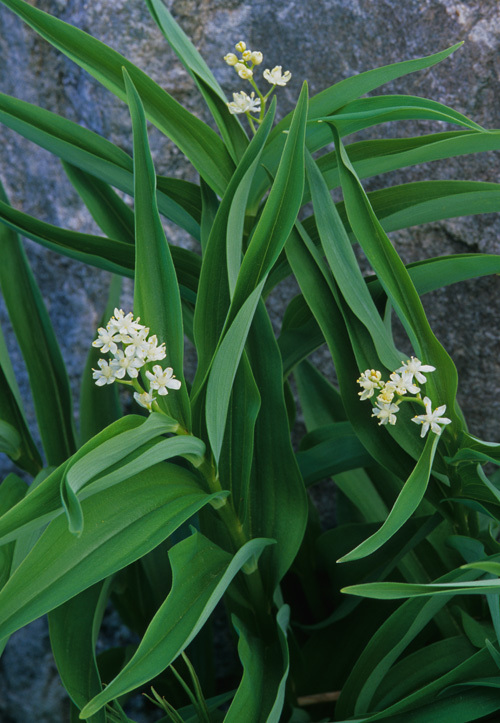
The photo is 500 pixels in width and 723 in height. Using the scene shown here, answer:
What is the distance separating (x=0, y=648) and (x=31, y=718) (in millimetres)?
686

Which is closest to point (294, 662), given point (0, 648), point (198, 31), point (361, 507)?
point (361, 507)

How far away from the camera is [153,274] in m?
0.53

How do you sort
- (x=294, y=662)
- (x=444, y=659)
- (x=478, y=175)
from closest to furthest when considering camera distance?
(x=444, y=659)
(x=294, y=662)
(x=478, y=175)

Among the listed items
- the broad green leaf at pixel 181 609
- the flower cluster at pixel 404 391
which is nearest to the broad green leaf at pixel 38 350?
the broad green leaf at pixel 181 609

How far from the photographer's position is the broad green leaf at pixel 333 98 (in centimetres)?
60

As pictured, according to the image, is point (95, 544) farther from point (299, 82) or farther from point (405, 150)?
point (299, 82)

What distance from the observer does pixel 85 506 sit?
1.52 feet

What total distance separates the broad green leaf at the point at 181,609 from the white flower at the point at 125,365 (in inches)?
5.3

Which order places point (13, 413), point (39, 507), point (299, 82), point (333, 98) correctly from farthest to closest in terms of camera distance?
1. point (299, 82)
2. point (13, 413)
3. point (333, 98)
4. point (39, 507)

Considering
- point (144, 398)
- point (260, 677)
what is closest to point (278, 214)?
point (144, 398)

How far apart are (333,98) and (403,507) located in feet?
1.33

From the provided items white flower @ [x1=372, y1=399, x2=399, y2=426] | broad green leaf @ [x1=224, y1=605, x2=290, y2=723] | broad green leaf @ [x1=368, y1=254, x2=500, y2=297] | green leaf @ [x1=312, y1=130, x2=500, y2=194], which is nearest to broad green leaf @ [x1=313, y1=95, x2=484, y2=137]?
green leaf @ [x1=312, y1=130, x2=500, y2=194]

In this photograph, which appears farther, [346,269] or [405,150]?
[405,150]

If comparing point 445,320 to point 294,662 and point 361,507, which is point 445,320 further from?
point 294,662
